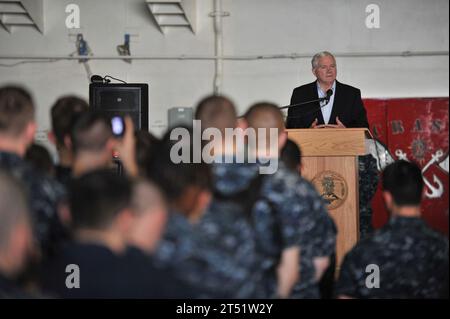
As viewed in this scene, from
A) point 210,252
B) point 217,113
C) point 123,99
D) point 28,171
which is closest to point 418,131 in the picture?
point 123,99

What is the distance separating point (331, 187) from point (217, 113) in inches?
61.4

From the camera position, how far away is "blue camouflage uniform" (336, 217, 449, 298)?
2.95 m

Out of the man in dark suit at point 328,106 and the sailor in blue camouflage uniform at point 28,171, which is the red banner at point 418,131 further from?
the sailor in blue camouflage uniform at point 28,171

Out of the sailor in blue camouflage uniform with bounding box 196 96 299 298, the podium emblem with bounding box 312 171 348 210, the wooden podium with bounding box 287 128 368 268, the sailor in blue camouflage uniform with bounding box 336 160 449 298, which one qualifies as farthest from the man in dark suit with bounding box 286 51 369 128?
the sailor in blue camouflage uniform with bounding box 196 96 299 298

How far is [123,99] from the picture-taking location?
5.64 m

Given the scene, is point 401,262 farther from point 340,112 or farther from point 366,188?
point 340,112

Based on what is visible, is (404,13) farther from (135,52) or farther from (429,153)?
(135,52)

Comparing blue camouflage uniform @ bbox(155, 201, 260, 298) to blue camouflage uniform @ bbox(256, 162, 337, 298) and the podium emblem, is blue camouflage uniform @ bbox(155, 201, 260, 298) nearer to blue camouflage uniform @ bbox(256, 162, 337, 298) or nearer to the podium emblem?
blue camouflage uniform @ bbox(256, 162, 337, 298)

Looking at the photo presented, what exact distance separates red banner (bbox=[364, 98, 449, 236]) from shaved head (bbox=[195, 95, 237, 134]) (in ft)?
17.3

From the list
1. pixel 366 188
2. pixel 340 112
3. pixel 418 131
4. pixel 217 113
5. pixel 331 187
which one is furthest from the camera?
pixel 418 131

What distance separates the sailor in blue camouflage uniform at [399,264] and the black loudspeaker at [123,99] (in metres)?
2.90

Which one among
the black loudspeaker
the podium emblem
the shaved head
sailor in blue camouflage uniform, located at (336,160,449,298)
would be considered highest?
the black loudspeaker

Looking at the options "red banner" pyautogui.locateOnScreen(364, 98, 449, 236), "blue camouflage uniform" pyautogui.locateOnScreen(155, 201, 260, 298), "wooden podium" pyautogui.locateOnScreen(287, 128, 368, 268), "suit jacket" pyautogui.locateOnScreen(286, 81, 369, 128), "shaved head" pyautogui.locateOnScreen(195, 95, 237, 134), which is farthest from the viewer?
"red banner" pyautogui.locateOnScreen(364, 98, 449, 236)

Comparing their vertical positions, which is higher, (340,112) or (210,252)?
(340,112)
